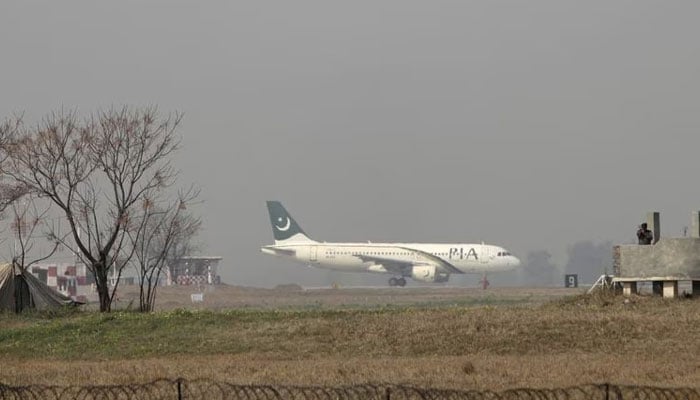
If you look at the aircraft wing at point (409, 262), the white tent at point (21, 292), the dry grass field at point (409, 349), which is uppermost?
the aircraft wing at point (409, 262)

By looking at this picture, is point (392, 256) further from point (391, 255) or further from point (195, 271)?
point (195, 271)

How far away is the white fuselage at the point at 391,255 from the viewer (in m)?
102

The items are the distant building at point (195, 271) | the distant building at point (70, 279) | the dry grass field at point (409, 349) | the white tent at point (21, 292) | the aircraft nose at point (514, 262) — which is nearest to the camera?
the dry grass field at point (409, 349)

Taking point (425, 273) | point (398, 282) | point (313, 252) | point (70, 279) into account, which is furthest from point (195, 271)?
point (425, 273)

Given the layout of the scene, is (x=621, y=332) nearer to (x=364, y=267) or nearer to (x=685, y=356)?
(x=685, y=356)

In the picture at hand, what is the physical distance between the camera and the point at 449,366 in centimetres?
2197

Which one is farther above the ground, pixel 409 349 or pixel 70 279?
pixel 70 279

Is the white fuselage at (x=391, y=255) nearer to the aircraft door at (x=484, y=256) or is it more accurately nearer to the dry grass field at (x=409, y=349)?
the aircraft door at (x=484, y=256)

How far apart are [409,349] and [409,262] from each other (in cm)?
7885

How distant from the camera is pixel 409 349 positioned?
26281 mm

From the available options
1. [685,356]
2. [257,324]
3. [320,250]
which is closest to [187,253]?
[320,250]

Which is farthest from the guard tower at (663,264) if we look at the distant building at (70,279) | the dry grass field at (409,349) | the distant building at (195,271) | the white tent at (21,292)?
the distant building at (195,271)

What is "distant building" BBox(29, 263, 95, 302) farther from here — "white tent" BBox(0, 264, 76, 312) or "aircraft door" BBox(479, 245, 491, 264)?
"white tent" BBox(0, 264, 76, 312)

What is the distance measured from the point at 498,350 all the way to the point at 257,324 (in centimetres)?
736
